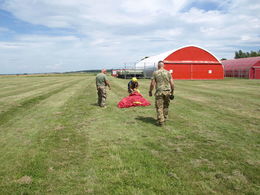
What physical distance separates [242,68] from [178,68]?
14.9 meters

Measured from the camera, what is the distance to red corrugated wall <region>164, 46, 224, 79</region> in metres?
37.1

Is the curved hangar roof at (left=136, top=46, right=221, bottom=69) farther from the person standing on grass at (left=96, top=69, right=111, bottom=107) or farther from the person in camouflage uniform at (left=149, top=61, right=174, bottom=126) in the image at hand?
the person in camouflage uniform at (left=149, top=61, right=174, bottom=126)

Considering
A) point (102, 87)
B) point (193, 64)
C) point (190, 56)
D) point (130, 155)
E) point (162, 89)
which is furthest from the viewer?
point (193, 64)

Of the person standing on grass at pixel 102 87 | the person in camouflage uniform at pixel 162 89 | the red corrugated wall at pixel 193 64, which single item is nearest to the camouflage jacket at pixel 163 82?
the person in camouflage uniform at pixel 162 89

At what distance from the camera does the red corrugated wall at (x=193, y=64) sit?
122 feet

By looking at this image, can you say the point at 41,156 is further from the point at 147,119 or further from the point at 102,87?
the point at 102,87

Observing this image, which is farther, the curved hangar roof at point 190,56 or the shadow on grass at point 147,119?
the curved hangar roof at point 190,56

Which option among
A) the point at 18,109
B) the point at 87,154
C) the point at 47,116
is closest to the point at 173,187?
the point at 87,154

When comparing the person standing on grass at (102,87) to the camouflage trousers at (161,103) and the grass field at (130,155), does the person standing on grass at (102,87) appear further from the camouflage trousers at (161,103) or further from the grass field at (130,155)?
the camouflage trousers at (161,103)

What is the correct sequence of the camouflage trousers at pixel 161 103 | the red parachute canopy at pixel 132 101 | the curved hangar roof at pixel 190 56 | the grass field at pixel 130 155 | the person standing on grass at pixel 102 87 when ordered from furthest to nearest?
1. the curved hangar roof at pixel 190 56
2. the person standing on grass at pixel 102 87
3. the red parachute canopy at pixel 132 101
4. the camouflage trousers at pixel 161 103
5. the grass field at pixel 130 155

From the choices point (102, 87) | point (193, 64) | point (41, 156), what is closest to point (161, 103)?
point (41, 156)

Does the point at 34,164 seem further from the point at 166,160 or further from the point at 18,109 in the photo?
the point at 18,109

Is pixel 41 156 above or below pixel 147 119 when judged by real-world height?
below

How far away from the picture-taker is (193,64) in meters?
38.0
